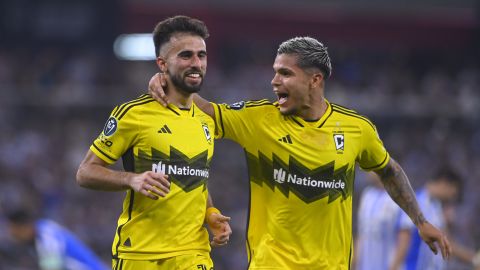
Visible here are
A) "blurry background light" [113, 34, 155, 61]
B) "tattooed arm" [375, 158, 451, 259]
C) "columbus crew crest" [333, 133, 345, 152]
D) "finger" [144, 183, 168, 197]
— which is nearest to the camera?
"finger" [144, 183, 168, 197]

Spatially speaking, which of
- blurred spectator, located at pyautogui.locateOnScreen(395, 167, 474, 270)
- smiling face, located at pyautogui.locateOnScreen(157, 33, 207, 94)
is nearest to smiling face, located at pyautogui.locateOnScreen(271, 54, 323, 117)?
smiling face, located at pyautogui.locateOnScreen(157, 33, 207, 94)

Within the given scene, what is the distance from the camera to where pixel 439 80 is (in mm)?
25328

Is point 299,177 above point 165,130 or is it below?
below

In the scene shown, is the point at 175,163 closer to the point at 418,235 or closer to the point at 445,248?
the point at 445,248

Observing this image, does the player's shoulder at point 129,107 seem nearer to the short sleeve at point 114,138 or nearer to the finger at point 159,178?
the short sleeve at point 114,138

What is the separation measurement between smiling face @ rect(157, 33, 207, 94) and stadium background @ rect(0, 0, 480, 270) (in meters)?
4.88

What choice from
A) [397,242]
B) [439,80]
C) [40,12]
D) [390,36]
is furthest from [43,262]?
[390,36]

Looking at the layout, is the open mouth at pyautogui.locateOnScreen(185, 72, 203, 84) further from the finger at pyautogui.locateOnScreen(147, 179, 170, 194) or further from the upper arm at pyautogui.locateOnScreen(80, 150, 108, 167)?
the finger at pyautogui.locateOnScreen(147, 179, 170, 194)

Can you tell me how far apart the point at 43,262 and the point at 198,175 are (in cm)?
376

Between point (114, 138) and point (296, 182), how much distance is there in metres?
1.27

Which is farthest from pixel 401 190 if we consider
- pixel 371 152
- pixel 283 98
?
pixel 283 98

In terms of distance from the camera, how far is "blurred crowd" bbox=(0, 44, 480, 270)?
18969 mm

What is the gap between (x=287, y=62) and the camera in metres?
6.90

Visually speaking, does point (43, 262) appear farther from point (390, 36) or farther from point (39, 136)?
point (390, 36)
